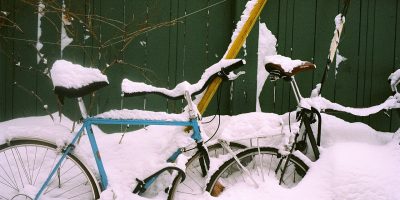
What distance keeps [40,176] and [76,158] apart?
23.8 inches

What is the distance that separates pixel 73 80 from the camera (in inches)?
137

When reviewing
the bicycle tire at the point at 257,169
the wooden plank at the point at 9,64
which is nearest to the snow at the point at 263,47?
the bicycle tire at the point at 257,169

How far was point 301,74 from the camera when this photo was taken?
5.40 meters

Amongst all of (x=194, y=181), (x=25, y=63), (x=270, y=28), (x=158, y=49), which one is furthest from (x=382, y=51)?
(x=25, y=63)

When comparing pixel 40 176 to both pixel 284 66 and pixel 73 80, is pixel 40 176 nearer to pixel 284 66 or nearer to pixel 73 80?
pixel 73 80

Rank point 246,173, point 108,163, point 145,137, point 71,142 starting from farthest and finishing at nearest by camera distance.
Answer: point 145,137
point 108,163
point 246,173
point 71,142

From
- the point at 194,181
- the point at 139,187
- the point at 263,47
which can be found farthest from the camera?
the point at 263,47

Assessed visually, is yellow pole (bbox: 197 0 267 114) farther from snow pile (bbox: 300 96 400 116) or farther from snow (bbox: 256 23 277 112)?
snow pile (bbox: 300 96 400 116)

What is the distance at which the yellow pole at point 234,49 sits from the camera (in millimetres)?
4484

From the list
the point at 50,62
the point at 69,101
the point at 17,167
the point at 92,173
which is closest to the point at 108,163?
the point at 92,173

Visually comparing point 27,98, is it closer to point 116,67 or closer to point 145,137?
point 116,67

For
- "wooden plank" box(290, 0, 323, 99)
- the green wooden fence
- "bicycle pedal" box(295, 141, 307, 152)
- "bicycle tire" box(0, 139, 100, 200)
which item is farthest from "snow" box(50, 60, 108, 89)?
"wooden plank" box(290, 0, 323, 99)

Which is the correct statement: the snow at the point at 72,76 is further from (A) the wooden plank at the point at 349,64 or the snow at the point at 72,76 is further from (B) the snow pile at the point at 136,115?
(A) the wooden plank at the point at 349,64

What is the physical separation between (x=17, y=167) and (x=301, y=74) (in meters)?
3.47
